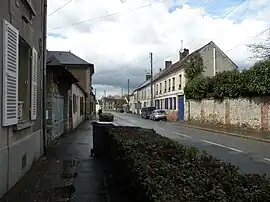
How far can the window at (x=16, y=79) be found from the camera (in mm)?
7121

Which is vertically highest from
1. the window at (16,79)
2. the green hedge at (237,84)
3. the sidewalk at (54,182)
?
the green hedge at (237,84)

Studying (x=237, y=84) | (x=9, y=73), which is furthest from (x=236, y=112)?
(x=9, y=73)

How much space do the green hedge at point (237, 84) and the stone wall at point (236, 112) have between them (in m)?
0.49

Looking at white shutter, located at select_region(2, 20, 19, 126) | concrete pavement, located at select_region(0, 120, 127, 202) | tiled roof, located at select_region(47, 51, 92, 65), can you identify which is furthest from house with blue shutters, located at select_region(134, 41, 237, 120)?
white shutter, located at select_region(2, 20, 19, 126)

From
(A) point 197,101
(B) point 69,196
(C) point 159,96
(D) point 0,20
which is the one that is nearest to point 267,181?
(B) point 69,196

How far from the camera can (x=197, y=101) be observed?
40.2m

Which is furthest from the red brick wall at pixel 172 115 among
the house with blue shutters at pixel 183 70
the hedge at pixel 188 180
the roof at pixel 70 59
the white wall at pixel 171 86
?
the hedge at pixel 188 180

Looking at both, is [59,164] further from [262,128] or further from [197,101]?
[197,101]

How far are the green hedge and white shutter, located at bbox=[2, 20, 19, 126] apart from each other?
2084cm

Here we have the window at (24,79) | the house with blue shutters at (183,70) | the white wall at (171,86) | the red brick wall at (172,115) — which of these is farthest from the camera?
the white wall at (171,86)

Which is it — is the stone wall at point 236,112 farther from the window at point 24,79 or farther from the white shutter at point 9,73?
the white shutter at point 9,73

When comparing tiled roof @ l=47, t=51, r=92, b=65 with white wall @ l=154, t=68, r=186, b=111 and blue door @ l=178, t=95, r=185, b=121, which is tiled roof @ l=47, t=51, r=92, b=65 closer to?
white wall @ l=154, t=68, r=186, b=111

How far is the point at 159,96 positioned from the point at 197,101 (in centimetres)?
2917

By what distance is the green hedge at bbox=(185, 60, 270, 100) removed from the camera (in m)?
26.4
